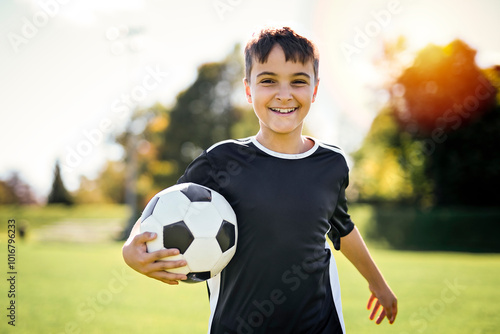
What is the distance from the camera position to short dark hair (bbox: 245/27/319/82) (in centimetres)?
260

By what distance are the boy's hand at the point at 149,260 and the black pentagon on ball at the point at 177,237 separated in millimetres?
60

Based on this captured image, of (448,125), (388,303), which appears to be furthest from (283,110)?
(448,125)

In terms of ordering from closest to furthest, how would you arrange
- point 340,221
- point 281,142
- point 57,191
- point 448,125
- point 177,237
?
point 177,237, point 281,142, point 340,221, point 448,125, point 57,191

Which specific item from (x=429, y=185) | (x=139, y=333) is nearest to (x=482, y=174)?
(x=429, y=185)

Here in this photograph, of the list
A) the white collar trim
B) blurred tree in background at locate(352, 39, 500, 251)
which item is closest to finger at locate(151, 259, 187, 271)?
the white collar trim

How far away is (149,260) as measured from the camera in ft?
7.14

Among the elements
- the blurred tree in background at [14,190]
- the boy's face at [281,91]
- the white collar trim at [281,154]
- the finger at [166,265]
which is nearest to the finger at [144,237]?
the finger at [166,265]

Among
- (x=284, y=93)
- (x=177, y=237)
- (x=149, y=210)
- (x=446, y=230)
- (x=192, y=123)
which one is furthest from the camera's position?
(x=192, y=123)

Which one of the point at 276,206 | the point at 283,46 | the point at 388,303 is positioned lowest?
the point at 388,303

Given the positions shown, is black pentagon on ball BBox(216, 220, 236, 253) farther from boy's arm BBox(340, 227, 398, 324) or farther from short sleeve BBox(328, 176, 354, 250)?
boy's arm BBox(340, 227, 398, 324)

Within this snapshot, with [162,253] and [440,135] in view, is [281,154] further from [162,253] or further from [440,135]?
[440,135]

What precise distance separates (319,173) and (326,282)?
0.67 meters

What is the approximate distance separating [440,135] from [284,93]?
2599 centimetres

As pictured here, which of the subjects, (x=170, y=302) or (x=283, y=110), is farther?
(x=170, y=302)
